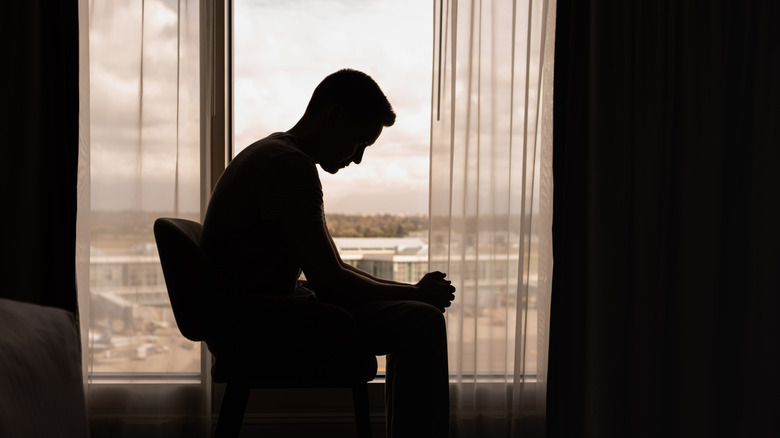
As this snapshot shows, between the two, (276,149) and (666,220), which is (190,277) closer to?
(276,149)

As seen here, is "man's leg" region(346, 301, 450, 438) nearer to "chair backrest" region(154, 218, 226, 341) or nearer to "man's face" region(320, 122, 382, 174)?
"chair backrest" region(154, 218, 226, 341)

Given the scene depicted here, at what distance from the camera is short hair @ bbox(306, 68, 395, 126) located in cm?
140

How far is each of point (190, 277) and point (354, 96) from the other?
1.86 feet

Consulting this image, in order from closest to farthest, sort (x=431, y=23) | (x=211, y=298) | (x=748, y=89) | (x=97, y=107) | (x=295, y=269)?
(x=211, y=298) < (x=295, y=269) < (x=97, y=107) < (x=748, y=89) < (x=431, y=23)

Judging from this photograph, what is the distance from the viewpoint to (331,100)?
141cm

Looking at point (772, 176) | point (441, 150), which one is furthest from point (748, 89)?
point (441, 150)

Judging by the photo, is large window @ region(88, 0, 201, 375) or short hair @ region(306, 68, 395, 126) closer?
short hair @ region(306, 68, 395, 126)

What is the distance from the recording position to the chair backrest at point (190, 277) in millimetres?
1159

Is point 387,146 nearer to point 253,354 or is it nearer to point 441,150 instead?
point 441,150

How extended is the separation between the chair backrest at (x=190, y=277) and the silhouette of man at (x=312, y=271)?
92 mm

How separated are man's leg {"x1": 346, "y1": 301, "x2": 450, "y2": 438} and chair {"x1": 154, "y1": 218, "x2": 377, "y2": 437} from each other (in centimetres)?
7

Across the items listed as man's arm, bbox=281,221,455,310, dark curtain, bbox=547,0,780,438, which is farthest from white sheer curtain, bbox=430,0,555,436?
man's arm, bbox=281,221,455,310

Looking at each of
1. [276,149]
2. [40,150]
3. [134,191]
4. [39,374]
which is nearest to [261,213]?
[276,149]

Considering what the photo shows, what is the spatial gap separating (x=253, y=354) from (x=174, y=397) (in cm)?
Answer: 96
